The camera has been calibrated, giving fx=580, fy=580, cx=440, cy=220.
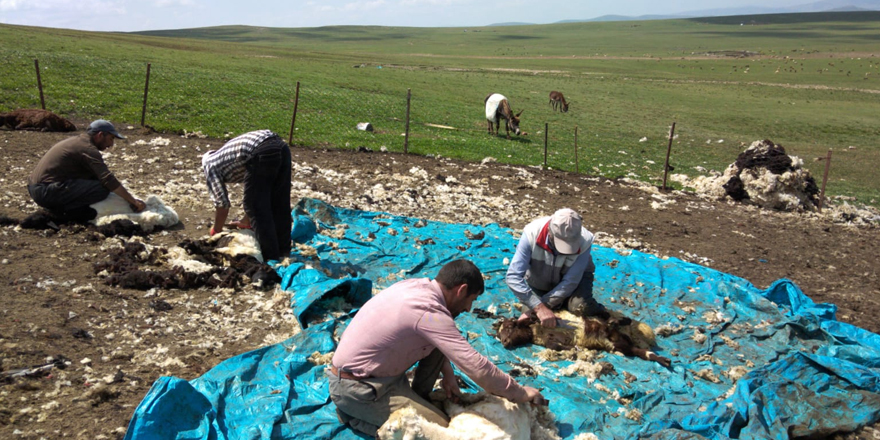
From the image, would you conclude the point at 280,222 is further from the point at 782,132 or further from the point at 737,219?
the point at 782,132

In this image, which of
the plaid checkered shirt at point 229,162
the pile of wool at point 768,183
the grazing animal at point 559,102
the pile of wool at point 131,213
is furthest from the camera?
the grazing animal at point 559,102

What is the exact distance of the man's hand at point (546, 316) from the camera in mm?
6422

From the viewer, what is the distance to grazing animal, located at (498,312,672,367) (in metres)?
6.33

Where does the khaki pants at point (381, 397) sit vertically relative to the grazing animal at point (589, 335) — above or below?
above

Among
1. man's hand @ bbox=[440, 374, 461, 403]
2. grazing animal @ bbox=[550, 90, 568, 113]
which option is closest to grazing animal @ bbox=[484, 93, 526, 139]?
grazing animal @ bbox=[550, 90, 568, 113]

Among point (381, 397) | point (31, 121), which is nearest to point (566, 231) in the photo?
point (381, 397)

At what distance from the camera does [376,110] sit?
25.1 m

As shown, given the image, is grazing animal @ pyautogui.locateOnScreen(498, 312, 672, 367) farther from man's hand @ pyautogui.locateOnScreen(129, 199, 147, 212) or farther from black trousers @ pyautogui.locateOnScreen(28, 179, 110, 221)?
black trousers @ pyautogui.locateOnScreen(28, 179, 110, 221)

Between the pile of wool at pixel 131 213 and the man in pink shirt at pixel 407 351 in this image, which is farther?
the pile of wool at pixel 131 213

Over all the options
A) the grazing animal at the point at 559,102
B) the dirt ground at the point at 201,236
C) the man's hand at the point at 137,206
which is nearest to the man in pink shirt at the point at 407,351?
the dirt ground at the point at 201,236

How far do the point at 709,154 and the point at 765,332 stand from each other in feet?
A: 54.3

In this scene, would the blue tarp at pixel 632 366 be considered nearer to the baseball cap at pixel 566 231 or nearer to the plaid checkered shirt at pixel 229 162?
the baseball cap at pixel 566 231

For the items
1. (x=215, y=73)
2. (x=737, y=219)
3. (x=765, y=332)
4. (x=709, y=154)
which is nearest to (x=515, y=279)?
(x=765, y=332)

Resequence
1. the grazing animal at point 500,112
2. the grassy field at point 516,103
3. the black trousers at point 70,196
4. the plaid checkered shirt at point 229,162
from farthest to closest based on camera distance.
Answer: the grazing animal at point 500,112 < the grassy field at point 516,103 < the black trousers at point 70,196 < the plaid checkered shirt at point 229,162
